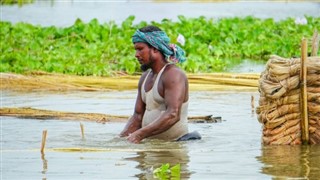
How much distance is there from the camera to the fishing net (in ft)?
28.0

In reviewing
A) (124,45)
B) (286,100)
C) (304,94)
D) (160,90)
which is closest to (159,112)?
(160,90)

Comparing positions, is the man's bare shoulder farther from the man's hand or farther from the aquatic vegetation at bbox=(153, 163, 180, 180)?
the aquatic vegetation at bbox=(153, 163, 180, 180)

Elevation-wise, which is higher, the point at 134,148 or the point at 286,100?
the point at 286,100

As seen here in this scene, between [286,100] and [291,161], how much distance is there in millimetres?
739

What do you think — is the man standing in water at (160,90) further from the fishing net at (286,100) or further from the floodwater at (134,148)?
the fishing net at (286,100)

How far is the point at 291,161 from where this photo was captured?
8062 millimetres

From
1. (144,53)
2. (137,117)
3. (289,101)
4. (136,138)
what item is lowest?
(136,138)

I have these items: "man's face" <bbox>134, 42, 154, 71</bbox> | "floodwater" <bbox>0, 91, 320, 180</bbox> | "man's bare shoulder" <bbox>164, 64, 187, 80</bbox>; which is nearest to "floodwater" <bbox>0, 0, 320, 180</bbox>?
"floodwater" <bbox>0, 91, 320, 180</bbox>

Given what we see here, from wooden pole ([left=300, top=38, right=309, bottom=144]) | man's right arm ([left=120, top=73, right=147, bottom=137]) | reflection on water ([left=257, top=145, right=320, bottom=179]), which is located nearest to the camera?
reflection on water ([left=257, top=145, right=320, bottom=179])

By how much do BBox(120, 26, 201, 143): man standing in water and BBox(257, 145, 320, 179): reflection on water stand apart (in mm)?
817

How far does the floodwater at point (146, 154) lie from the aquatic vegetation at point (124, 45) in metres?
4.18

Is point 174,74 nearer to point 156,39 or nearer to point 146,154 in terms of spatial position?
point 156,39

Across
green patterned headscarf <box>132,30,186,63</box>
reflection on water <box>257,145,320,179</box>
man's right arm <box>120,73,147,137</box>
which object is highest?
green patterned headscarf <box>132,30,186,63</box>

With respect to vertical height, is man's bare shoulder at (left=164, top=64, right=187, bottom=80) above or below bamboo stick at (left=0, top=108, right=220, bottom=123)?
above
